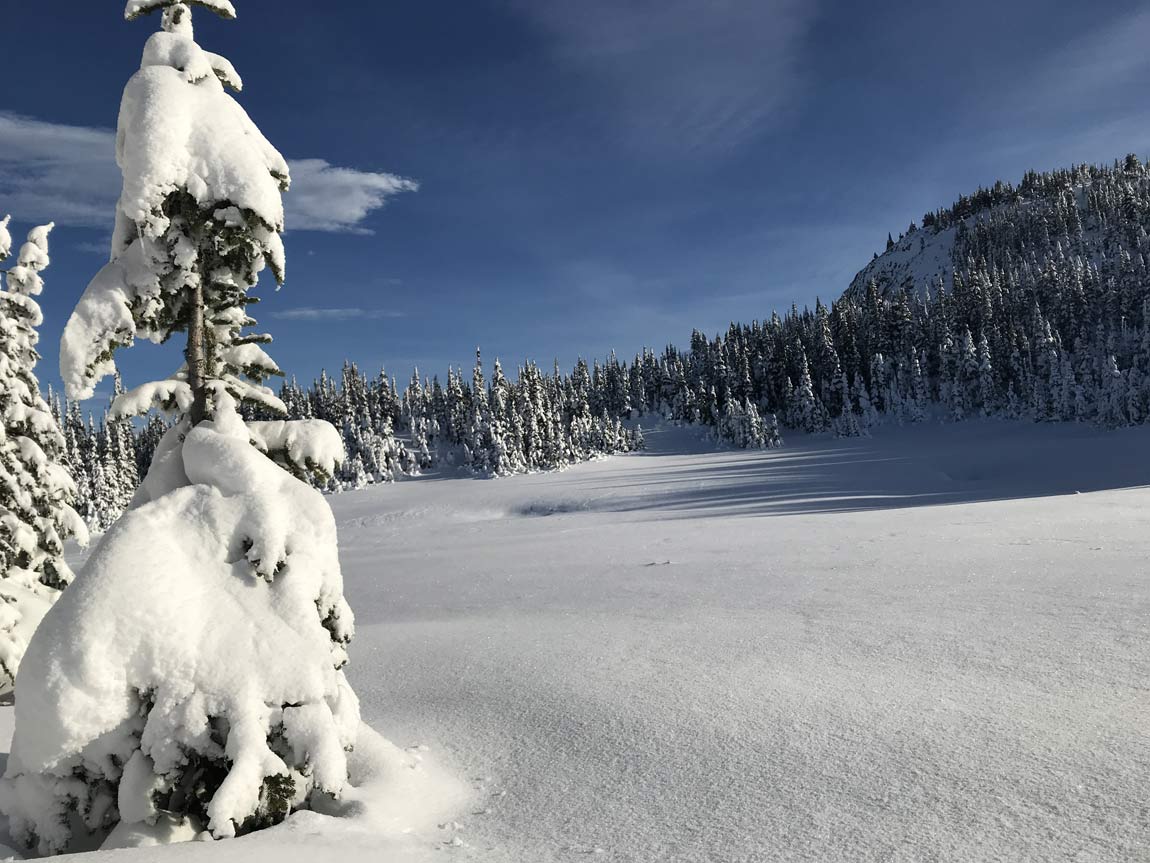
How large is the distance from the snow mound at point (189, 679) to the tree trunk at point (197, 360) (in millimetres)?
974

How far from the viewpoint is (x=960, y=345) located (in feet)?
Answer: 289

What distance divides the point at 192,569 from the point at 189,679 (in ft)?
3.05

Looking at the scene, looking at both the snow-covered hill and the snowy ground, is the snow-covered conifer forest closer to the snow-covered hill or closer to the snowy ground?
the snowy ground

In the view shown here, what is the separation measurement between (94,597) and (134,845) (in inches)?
74.2

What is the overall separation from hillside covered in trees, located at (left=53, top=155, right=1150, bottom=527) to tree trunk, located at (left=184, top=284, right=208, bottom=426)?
68.2 metres

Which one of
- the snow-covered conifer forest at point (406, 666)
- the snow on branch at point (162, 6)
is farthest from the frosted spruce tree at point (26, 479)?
the snow on branch at point (162, 6)

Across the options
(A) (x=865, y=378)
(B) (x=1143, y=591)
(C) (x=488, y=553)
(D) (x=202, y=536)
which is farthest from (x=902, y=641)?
(A) (x=865, y=378)

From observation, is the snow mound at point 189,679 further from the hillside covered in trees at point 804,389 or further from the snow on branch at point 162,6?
the hillside covered in trees at point 804,389

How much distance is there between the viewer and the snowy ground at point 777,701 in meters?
4.75

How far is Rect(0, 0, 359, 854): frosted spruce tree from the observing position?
4.89 m

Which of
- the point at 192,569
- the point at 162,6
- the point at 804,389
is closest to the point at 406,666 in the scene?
the point at 192,569

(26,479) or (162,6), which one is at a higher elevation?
(162,6)

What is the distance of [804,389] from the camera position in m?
93.5

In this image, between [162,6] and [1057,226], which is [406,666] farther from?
[1057,226]
